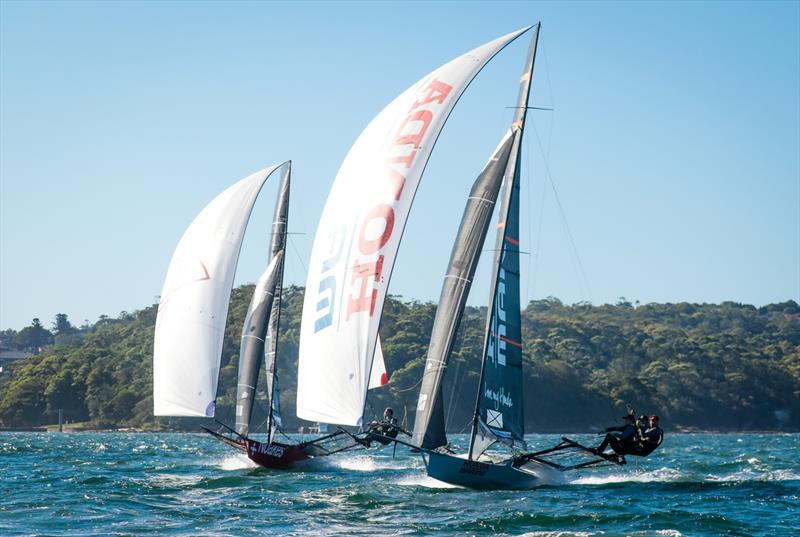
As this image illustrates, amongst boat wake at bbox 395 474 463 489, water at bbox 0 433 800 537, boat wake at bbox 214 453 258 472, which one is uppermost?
boat wake at bbox 214 453 258 472

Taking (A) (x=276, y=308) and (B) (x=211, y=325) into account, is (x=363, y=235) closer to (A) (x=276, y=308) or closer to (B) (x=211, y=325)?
(B) (x=211, y=325)

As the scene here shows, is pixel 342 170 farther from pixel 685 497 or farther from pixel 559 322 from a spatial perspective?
pixel 559 322

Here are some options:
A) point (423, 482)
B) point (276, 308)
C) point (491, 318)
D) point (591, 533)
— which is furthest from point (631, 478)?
point (276, 308)

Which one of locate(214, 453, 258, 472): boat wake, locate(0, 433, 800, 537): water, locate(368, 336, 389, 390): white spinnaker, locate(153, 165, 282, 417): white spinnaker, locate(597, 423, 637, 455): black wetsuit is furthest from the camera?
locate(214, 453, 258, 472): boat wake

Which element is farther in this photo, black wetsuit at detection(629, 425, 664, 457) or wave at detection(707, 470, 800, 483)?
wave at detection(707, 470, 800, 483)

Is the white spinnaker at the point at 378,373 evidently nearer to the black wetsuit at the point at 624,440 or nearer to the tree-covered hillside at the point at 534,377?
the black wetsuit at the point at 624,440

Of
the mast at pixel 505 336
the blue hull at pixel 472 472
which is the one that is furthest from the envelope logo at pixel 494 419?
the blue hull at pixel 472 472

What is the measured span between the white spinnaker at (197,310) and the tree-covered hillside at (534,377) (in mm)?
56800

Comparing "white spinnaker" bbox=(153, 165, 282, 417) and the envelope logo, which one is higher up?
"white spinnaker" bbox=(153, 165, 282, 417)

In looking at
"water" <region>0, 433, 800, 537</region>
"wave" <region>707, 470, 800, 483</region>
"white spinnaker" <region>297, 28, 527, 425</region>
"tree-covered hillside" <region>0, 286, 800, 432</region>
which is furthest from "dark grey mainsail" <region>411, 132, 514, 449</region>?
"tree-covered hillside" <region>0, 286, 800, 432</region>

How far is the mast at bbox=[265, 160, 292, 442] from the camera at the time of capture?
112 feet

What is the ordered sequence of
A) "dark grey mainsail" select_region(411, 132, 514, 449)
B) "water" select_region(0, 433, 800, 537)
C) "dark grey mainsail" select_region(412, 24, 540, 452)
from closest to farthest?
1. "water" select_region(0, 433, 800, 537)
2. "dark grey mainsail" select_region(411, 132, 514, 449)
3. "dark grey mainsail" select_region(412, 24, 540, 452)

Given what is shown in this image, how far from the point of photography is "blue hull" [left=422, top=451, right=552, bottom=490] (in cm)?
2516

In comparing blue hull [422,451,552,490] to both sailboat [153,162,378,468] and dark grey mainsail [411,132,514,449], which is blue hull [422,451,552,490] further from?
sailboat [153,162,378,468]
